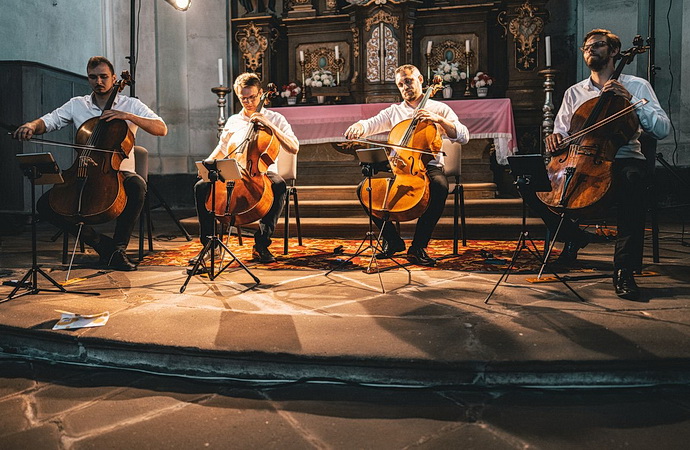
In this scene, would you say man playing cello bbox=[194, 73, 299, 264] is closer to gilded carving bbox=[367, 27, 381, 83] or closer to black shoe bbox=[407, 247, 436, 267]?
black shoe bbox=[407, 247, 436, 267]

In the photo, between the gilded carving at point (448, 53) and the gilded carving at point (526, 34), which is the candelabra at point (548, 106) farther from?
the gilded carving at point (448, 53)

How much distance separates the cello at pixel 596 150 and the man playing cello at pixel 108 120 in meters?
2.86

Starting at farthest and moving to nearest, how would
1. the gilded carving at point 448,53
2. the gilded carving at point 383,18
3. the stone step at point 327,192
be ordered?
the gilded carving at point 448,53 → the gilded carving at point 383,18 → the stone step at point 327,192

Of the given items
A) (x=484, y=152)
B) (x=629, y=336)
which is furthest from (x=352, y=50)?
(x=629, y=336)

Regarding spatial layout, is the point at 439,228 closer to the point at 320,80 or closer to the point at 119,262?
the point at 119,262

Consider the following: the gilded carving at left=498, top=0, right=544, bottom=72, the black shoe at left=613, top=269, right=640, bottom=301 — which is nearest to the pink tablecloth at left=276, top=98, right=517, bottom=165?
the gilded carving at left=498, top=0, right=544, bottom=72

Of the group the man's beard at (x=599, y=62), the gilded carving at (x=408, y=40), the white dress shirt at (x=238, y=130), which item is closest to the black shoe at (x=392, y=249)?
the white dress shirt at (x=238, y=130)

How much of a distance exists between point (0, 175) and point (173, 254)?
12.4ft

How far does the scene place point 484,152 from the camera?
6.94 metres

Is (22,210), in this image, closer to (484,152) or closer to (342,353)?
(484,152)

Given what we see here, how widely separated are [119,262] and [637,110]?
11.3 ft

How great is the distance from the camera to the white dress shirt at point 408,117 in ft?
15.0

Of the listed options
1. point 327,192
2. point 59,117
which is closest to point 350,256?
point 327,192

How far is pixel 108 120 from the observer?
4.08 metres
